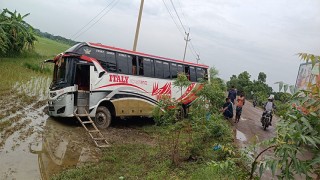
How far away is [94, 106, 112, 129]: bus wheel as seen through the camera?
10516 mm

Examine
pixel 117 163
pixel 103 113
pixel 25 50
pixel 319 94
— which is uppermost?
pixel 25 50

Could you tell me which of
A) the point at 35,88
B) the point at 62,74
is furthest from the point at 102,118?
the point at 35,88

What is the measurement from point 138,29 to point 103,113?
6939mm

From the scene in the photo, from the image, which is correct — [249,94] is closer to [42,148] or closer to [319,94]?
[42,148]

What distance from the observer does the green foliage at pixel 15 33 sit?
1980 cm

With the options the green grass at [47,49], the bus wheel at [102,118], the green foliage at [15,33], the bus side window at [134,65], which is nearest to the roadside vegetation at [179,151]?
the bus wheel at [102,118]

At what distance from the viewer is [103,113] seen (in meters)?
10.7

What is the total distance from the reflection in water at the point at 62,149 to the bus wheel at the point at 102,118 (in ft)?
2.51

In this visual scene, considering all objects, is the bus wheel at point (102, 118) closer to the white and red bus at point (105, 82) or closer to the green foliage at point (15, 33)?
the white and red bus at point (105, 82)

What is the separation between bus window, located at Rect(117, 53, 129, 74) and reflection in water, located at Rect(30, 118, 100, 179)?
8.63 ft

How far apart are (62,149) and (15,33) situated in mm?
15604

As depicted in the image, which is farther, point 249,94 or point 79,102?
point 249,94

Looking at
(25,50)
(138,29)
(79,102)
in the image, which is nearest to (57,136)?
(79,102)

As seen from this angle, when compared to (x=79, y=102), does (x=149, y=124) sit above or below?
below
